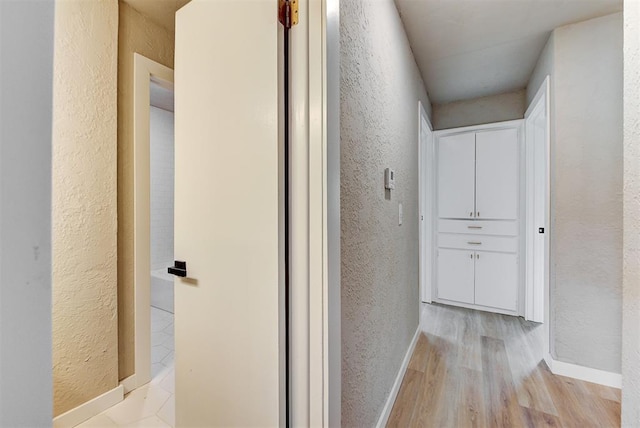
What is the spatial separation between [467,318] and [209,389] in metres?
2.58

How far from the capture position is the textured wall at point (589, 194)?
1.80 m

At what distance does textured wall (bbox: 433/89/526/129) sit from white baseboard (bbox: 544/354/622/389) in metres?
2.31

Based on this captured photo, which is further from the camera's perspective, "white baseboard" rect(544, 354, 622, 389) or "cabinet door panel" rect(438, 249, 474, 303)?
"cabinet door panel" rect(438, 249, 474, 303)

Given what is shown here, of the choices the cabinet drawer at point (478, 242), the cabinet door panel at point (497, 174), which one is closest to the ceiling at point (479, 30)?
the cabinet door panel at point (497, 174)

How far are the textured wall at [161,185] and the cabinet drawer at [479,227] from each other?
334 cm

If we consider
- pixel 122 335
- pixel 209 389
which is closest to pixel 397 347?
pixel 209 389

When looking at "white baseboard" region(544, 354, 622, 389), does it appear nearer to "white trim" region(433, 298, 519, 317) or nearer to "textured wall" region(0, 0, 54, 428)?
"white trim" region(433, 298, 519, 317)

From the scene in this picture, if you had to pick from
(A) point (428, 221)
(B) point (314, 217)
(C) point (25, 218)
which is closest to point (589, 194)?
(A) point (428, 221)

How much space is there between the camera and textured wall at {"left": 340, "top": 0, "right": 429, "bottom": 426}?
1.07m

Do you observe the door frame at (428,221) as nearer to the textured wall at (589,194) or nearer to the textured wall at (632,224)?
the textured wall at (589,194)

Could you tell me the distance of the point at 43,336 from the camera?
296 mm

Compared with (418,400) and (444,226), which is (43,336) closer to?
(418,400)

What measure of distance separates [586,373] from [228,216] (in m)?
2.43

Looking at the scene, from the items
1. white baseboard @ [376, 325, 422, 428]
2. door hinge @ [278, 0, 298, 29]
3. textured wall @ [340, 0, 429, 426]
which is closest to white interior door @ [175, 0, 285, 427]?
door hinge @ [278, 0, 298, 29]
